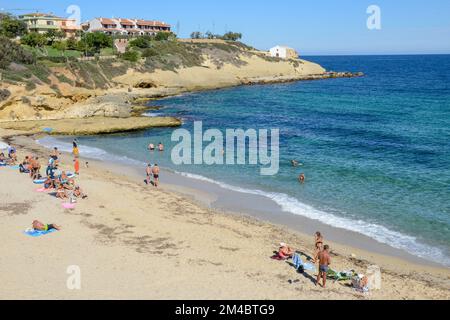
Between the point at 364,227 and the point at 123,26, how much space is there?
109190 millimetres

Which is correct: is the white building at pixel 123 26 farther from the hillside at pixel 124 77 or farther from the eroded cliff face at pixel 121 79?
the eroded cliff face at pixel 121 79

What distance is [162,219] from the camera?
1745cm

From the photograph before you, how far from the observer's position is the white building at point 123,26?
112375mm

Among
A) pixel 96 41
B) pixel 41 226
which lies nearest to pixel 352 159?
pixel 41 226

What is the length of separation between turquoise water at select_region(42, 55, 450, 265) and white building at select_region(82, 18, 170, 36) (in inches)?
2383

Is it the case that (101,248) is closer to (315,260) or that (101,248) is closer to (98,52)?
(315,260)

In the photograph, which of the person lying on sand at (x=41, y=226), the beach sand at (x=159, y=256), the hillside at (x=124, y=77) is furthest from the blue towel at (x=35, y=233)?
the hillside at (x=124, y=77)

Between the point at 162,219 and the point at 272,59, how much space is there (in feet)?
295

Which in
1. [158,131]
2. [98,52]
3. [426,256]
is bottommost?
[426,256]

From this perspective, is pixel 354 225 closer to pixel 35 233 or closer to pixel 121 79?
pixel 35 233

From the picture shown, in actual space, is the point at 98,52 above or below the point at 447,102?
above

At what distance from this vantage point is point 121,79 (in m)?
65.9
